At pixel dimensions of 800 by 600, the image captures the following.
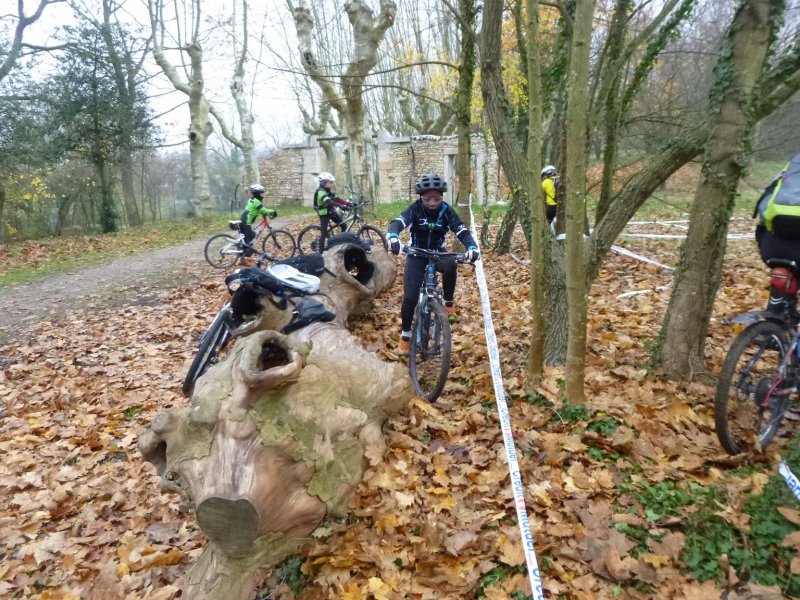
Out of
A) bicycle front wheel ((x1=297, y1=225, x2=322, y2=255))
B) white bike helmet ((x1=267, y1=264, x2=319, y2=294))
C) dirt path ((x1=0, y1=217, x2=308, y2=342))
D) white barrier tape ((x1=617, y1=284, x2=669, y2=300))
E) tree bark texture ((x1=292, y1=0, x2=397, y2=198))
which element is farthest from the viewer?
tree bark texture ((x1=292, y1=0, x2=397, y2=198))

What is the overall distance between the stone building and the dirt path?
10419 mm

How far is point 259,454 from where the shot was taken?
264 centimetres

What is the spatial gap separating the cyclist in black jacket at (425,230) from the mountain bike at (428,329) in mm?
183

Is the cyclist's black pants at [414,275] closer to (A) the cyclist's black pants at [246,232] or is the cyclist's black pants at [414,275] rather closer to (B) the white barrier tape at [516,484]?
(B) the white barrier tape at [516,484]

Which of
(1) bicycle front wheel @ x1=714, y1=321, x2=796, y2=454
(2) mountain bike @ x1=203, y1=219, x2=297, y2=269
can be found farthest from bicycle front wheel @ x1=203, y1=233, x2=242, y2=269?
(1) bicycle front wheel @ x1=714, y1=321, x2=796, y2=454

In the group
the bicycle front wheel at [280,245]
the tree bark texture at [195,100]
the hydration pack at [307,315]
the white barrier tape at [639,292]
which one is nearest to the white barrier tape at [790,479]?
the hydration pack at [307,315]

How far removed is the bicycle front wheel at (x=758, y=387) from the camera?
3.12 metres

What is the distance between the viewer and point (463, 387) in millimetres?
4664

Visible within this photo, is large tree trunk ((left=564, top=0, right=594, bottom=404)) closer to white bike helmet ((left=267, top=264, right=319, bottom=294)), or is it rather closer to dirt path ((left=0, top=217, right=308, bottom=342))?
white bike helmet ((left=267, top=264, right=319, bottom=294))

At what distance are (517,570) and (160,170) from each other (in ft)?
138

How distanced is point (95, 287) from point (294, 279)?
7.92m

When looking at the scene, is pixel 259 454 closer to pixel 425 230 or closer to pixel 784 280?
pixel 425 230

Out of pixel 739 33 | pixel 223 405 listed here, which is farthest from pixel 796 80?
pixel 223 405

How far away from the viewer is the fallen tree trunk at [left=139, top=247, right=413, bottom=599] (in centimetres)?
249
